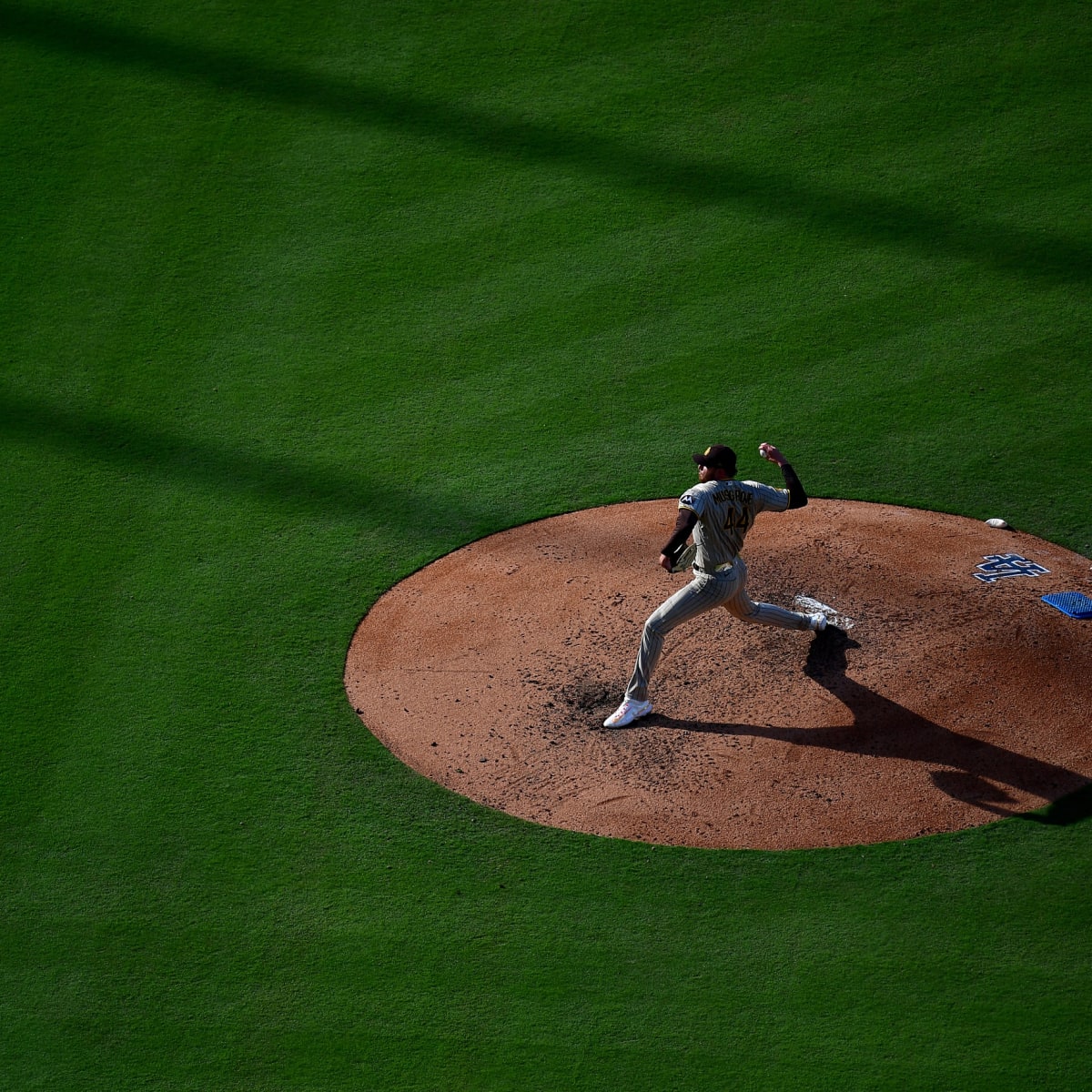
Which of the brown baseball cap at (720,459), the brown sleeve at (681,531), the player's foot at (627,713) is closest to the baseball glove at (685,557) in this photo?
the brown sleeve at (681,531)

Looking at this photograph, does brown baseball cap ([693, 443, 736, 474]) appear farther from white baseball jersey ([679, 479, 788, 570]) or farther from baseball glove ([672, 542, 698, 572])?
baseball glove ([672, 542, 698, 572])

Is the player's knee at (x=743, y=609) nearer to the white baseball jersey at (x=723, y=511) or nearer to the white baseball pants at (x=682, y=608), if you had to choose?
the white baseball pants at (x=682, y=608)

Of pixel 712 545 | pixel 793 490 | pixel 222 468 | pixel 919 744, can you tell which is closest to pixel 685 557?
pixel 712 545

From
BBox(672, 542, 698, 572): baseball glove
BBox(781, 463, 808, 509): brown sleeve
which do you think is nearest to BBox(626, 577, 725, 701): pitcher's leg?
BBox(672, 542, 698, 572): baseball glove

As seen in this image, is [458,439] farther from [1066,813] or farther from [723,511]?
[1066,813]

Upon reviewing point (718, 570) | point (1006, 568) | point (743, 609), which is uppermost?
point (1006, 568)
